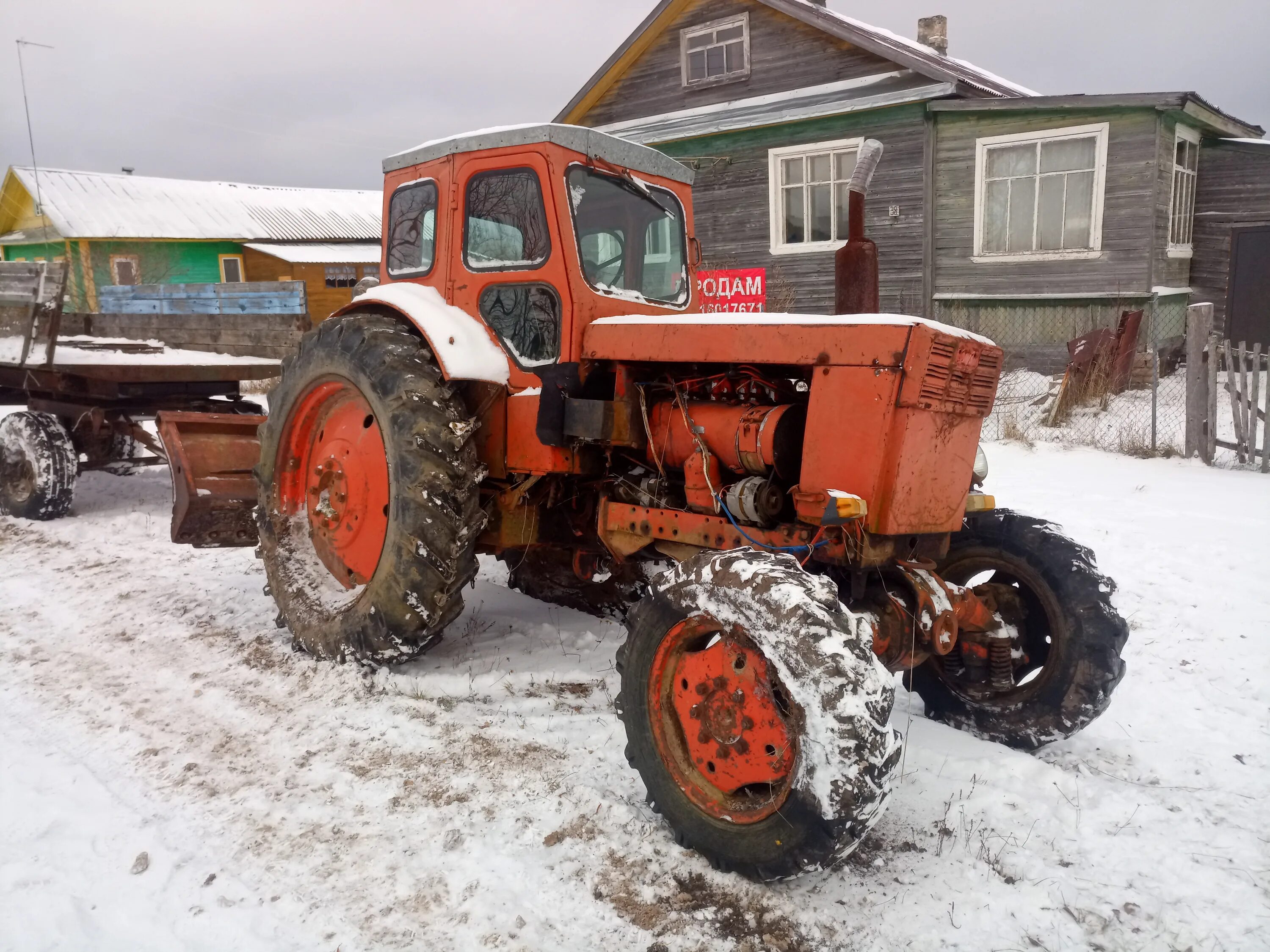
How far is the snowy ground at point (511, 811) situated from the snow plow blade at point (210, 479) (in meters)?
0.55

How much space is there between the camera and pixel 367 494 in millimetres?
4031

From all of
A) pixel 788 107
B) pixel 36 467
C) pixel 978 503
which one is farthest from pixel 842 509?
pixel 788 107

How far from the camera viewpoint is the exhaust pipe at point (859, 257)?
11.3ft

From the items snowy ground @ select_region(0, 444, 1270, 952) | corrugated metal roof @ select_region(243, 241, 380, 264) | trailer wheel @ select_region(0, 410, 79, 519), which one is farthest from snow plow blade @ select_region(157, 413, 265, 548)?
corrugated metal roof @ select_region(243, 241, 380, 264)

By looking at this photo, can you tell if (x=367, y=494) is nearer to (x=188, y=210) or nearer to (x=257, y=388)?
(x=257, y=388)

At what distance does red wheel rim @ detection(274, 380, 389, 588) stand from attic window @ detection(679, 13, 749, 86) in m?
12.1

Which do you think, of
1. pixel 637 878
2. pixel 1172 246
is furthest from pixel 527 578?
pixel 1172 246

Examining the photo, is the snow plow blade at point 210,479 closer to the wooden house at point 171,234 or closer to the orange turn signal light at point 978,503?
the orange turn signal light at point 978,503

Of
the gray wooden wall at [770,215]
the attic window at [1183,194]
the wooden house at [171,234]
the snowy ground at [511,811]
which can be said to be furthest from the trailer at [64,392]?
the wooden house at [171,234]

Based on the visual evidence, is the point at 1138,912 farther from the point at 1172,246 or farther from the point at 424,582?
the point at 1172,246

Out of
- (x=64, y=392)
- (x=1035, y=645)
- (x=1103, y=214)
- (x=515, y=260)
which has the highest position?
(x=1103, y=214)

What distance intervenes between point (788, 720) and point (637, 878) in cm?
65

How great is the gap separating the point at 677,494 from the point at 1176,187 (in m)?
12.3

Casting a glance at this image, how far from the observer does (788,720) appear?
2.45 metres
